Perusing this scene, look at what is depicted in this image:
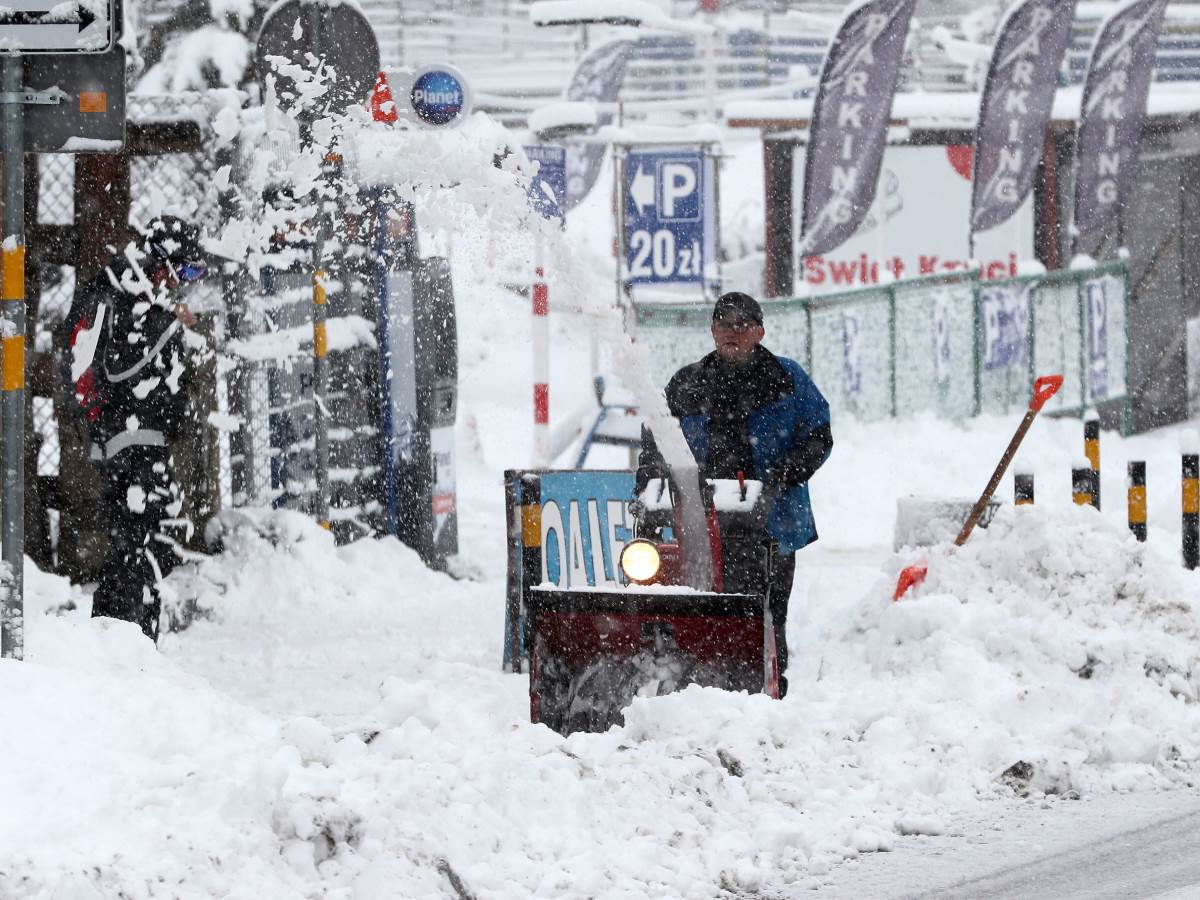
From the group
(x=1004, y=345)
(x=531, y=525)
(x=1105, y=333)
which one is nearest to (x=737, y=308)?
(x=531, y=525)

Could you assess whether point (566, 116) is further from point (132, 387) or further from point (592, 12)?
point (132, 387)

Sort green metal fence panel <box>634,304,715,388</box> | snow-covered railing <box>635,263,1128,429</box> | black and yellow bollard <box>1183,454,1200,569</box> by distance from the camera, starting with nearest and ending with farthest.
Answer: black and yellow bollard <box>1183,454,1200,569</box> → green metal fence panel <box>634,304,715,388</box> → snow-covered railing <box>635,263,1128,429</box>

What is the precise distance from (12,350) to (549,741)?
242cm

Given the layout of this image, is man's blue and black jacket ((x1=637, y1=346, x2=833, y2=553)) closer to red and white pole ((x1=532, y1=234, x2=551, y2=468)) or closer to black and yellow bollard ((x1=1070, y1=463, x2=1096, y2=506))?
black and yellow bollard ((x1=1070, y1=463, x2=1096, y2=506))

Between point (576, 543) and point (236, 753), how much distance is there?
457 cm

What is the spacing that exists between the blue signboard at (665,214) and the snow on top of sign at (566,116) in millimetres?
621

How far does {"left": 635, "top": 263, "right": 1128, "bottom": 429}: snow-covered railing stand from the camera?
765 inches

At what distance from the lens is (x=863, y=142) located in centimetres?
2141

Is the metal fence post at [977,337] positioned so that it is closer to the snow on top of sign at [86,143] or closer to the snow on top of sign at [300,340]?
the snow on top of sign at [300,340]

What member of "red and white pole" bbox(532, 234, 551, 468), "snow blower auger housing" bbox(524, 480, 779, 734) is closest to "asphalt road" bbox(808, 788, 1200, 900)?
"snow blower auger housing" bbox(524, 480, 779, 734)

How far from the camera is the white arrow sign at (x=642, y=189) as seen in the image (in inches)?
800

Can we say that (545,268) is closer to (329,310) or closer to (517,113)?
(329,310)

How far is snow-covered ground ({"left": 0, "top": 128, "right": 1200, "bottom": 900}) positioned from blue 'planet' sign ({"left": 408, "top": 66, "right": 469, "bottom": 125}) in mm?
1441

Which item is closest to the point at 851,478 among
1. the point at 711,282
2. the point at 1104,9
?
the point at 711,282
